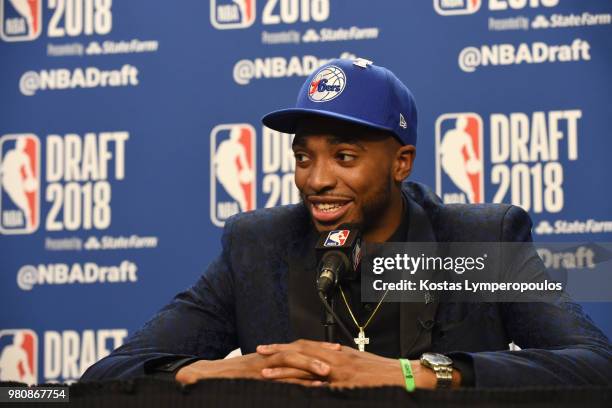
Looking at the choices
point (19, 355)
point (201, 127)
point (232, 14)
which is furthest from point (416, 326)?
point (19, 355)

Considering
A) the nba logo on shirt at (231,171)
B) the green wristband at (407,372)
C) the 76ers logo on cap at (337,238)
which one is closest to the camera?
the green wristband at (407,372)

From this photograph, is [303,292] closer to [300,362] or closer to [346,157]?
[346,157]

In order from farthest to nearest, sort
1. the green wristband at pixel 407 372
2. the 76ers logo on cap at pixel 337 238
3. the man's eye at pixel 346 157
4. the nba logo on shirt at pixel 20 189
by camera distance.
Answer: the nba logo on shirt at pixel 20 189, the man's eye at pixel 346 157, the 76ers logo on cap at pixel 337 238, the green wristband at pixel 407 372

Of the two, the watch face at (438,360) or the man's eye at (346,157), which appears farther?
the man's eye at (346,157)

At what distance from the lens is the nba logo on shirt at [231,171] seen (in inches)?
129

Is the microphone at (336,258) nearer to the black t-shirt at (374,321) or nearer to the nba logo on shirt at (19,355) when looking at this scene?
the black t-shirt at (374,321)

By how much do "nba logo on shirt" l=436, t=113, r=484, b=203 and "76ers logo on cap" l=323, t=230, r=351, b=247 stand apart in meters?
1.49

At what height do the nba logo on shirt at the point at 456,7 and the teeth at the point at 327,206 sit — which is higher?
the nba logo on shirt at the point at 456,7

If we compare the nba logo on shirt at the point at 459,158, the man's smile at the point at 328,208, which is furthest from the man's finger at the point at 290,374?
the nba logo on shirt at the point at 459,158

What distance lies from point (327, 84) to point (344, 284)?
18.3 inches

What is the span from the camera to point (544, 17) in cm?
312

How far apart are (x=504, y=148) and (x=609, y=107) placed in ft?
1.30

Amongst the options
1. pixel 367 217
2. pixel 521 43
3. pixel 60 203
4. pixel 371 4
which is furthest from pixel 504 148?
pixel 60 203

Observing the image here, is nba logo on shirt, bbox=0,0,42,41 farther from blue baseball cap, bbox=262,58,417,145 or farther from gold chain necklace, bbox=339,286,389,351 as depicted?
gold chain necklace, bbox=339,286,389,351
